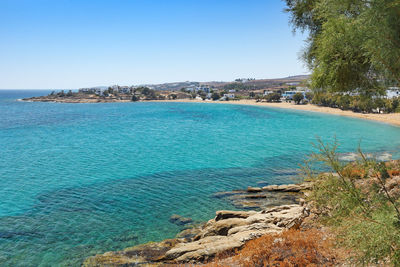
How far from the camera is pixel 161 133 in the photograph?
5084 centimetres

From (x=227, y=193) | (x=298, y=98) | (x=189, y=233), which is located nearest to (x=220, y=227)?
(x=189, y=233)

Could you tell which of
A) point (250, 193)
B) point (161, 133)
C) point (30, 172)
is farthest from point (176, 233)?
point (161, 133)

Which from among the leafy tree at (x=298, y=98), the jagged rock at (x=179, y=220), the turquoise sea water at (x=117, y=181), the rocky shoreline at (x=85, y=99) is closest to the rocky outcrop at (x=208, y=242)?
the turquoise sea water at (x=117, y=181)

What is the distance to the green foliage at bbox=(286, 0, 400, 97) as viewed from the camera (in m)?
4.28

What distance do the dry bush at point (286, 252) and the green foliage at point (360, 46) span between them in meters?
→ 5.40

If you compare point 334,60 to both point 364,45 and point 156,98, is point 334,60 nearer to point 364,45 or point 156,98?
point 364,45

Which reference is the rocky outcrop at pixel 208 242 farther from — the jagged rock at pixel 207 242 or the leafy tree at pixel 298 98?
the leafy tree at pixel 298 98

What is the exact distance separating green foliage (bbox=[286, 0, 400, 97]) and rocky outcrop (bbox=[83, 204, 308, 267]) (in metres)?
7.15

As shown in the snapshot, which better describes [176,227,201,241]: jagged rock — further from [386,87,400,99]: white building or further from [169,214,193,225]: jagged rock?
[386,87,400,99]: white building

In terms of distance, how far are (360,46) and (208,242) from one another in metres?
9.86

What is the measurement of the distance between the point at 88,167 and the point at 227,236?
2016cm

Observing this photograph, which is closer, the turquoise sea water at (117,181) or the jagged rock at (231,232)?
the jagged rock at (231,232)

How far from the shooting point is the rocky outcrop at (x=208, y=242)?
1127 cm

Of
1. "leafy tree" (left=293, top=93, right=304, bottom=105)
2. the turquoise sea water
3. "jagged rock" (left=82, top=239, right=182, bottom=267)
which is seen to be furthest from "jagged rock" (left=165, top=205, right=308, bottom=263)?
"leafy tree" (left=293, top=93, right=304, bottom=105)
